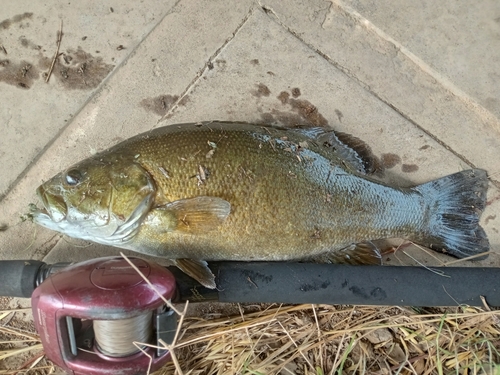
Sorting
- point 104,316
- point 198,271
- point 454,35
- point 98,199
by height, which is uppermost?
point 454,35

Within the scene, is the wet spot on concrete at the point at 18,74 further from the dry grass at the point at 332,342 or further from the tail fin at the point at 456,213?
the tail fin at the point at 456,213

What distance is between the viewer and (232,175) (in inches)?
86.3

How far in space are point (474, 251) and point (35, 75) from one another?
109 inches

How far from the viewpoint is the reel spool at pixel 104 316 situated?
75.0 inches

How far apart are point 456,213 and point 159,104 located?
183 centimetres

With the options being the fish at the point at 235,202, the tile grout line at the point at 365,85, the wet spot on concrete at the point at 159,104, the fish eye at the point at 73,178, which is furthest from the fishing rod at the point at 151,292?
the wet spot on concrete at the point at 159,104

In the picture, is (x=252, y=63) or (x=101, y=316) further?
(x=252, y=63)

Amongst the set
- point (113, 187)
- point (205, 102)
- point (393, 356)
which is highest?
point (205, 102)

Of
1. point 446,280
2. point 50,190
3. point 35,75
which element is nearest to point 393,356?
point 446,280

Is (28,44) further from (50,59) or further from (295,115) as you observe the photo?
(295,115)

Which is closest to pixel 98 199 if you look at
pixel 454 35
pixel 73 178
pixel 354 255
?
pixel 73 178

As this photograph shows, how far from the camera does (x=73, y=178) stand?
2137mm

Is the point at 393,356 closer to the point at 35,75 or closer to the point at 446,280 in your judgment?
the point at 446,280

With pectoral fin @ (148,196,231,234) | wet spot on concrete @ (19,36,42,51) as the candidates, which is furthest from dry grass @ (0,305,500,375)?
wet spot on concrete @ (19,36,42,51)
